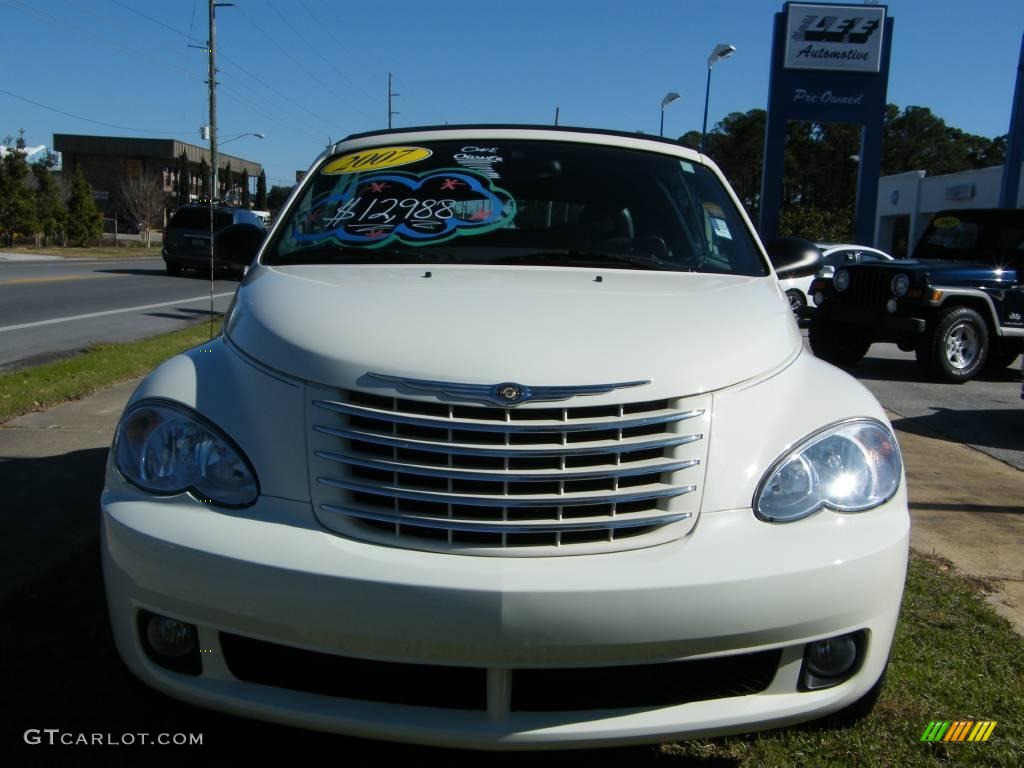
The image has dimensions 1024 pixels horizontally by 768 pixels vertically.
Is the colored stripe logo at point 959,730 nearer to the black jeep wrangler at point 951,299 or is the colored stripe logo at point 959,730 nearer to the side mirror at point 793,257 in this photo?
the side mirror at point 793,257

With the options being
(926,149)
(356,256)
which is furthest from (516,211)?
(926,149)

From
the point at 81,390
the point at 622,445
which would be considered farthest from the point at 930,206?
the point at 622,445

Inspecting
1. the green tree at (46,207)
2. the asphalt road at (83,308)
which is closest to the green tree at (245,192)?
the green tree at (46,207)

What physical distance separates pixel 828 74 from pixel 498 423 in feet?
77.3

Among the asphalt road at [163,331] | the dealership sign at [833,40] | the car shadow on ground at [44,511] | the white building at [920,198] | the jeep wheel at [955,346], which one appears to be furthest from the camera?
the white building at [920,198]

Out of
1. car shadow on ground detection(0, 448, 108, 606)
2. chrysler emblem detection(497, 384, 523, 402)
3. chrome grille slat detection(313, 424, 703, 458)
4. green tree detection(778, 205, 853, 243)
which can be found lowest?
car shadow on ground detection(0, 448, 108, 606)

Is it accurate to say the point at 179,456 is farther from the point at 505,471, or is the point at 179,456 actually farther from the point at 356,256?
the point at 356,256

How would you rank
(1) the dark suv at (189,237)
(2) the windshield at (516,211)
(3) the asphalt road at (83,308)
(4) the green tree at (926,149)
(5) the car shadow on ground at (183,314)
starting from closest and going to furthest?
(2) the windshield at (516,211) → (3) the asphalt road at (83,308) → (5) the car shadow on ground at (183,314) → (1) the dark suv at (189,237) → (4) the green tree at (926,149)

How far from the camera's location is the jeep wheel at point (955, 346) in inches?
395

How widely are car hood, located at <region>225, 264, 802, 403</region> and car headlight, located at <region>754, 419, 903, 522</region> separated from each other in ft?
0.81

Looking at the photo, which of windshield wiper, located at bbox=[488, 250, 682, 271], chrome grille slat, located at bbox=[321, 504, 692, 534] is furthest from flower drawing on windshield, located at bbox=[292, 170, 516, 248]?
chrome grille slat, located at bbox=[321, 504, 692, 534]

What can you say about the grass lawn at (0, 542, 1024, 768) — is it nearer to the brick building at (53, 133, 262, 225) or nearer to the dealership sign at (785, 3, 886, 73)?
the dealership sign at (785, 3, 886, 73)

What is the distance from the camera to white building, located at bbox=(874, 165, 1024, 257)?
34156mm

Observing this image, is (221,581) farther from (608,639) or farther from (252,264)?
(252,264)
